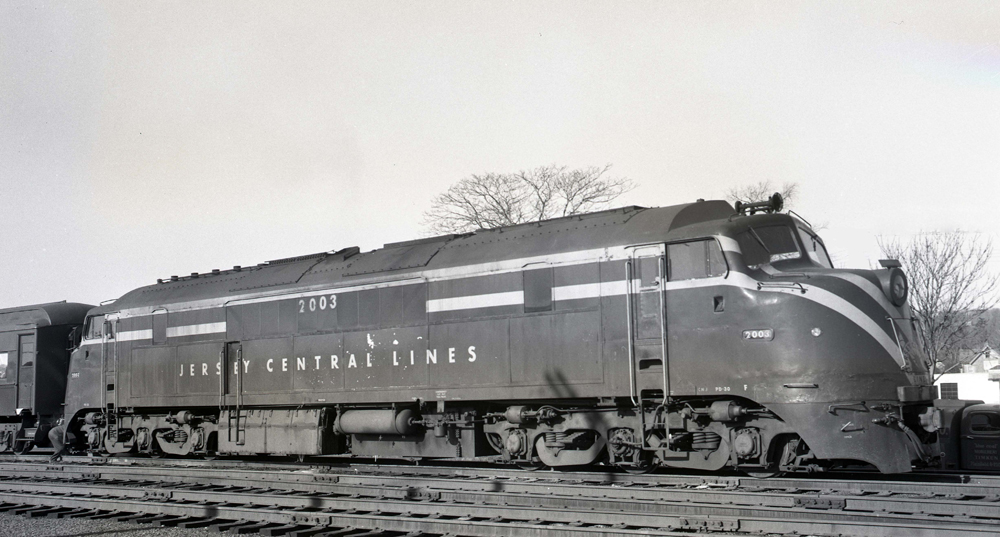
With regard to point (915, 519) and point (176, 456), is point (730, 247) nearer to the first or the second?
point (915, 519)

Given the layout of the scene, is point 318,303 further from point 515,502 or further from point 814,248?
point 814,248

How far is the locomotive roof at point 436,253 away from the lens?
12820 mm

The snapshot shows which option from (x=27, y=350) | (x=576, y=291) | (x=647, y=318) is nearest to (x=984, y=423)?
(x=647, y=318)

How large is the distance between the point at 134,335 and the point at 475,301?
32.4 ft

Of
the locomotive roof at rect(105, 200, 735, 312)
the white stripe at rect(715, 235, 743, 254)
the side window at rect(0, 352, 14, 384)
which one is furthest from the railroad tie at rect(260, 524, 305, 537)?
the side window at rect(0, 352, 14, 384)

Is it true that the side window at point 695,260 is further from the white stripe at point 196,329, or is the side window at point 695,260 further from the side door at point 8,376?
the side door at point 8,376

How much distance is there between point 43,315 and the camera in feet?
74.8

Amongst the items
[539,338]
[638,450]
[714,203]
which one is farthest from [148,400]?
[714,203]

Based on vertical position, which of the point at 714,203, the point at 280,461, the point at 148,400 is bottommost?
the point at 280,461

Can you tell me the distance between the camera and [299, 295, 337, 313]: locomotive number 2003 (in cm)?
1625

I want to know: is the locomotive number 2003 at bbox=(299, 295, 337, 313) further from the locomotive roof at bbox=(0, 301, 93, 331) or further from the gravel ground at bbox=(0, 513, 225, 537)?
the locomotive roof at bbox=(0, 301, 93, 331)

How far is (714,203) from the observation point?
13.0 m

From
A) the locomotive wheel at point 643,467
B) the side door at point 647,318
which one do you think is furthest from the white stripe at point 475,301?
the locomotive wheel at point 643,467

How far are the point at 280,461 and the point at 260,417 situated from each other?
1.92m
